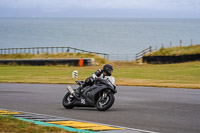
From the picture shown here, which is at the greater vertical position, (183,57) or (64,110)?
(183,57)

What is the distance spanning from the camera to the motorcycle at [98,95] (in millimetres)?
12055

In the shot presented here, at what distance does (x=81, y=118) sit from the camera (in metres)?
A: 11.2

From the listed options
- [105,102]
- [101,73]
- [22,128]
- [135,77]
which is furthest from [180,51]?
[22,128]

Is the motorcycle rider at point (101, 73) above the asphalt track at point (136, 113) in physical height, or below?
above

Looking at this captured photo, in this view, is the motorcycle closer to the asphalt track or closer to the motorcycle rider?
the motorcycle rider

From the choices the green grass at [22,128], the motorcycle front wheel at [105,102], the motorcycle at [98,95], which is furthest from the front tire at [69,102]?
the green grass at [22,128]

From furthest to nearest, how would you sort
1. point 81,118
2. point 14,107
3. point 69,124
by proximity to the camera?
point 14,107 → point 81,118 → point 69,124

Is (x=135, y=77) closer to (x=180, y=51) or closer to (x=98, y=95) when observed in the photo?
(x=180, y=51)

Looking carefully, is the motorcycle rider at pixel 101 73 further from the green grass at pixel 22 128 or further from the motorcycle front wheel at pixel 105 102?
the green grass at pixel 22 128

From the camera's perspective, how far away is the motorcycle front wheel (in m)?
12.1

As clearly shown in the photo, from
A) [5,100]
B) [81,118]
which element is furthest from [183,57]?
[81,118]

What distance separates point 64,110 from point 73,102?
A: 403 mm

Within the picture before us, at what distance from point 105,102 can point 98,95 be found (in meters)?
0.33

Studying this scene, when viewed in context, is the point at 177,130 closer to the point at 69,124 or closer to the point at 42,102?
the point at 69,124
